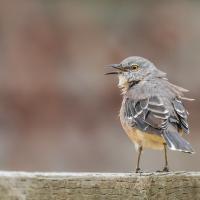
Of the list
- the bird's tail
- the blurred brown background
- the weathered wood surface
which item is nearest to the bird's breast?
the bird's tail

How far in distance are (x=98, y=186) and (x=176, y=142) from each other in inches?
79.3

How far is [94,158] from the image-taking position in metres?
11.7

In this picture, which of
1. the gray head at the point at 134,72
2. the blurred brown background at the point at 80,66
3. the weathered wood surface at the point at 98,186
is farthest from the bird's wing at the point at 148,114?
the blurred brown background at the point at 80,66

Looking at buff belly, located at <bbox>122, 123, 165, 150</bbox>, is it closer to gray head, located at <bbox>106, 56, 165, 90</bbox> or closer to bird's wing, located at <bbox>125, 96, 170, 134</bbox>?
bird's wing, located at <bbox>125, 96, 170, 134</bbox>

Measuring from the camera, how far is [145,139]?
6.55 metres

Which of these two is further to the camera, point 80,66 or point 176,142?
point 80,66

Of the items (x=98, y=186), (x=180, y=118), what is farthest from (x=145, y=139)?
(x=98, y=186)

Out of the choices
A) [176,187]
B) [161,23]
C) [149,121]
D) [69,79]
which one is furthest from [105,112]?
[176,187]

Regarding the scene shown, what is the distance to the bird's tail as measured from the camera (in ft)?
19.0

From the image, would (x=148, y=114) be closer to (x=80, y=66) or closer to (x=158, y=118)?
(x=158, y=118)

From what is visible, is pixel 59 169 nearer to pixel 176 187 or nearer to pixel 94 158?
Result: pixel 94 158

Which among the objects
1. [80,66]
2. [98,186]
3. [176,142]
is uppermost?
[80,66]

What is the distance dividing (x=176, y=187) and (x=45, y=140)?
26.1 ft

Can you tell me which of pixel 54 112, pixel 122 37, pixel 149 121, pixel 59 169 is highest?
pixel 122 37
